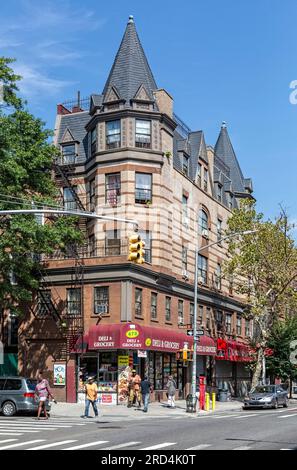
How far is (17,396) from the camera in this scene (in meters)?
28.5

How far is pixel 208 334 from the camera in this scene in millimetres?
49594

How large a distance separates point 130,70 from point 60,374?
1918 cm

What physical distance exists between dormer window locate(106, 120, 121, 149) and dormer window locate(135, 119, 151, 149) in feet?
3.59

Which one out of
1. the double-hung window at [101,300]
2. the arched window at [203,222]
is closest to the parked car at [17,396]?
the double-hung window at [101,300]

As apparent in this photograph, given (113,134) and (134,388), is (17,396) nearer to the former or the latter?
(134,388)

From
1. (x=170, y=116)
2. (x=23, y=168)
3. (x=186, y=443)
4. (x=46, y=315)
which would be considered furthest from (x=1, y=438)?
(x=170, y=116)

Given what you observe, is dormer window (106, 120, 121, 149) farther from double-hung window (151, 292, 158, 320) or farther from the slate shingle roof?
double-hung window (151, 292, 158, 320)

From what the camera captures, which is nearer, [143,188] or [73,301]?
[73,301]

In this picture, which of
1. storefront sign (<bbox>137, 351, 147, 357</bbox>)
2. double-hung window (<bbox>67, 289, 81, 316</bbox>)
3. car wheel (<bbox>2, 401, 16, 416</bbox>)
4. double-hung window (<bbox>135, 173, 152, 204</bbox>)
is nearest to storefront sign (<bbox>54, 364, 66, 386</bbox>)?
double-hung window (<bbox>67, 289, 81, 316</bbox>)

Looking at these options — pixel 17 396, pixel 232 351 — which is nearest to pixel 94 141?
pixel 17 396

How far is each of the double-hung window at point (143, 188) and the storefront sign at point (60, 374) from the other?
1061 cm

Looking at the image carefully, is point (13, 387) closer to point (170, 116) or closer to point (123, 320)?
point (123, 320)

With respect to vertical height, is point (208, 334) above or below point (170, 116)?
below

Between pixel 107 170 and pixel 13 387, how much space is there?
16459 millimetres
